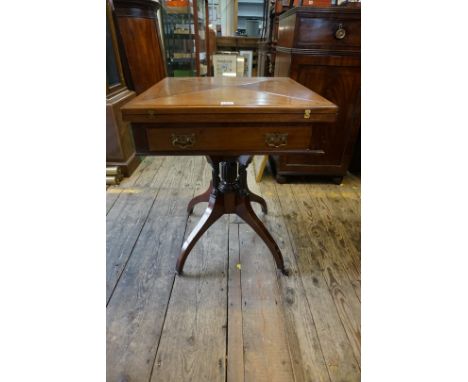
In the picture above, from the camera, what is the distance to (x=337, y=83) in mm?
1417

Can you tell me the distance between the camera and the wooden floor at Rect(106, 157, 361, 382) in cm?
77

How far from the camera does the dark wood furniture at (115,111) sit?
162 cm

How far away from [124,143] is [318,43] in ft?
4.24

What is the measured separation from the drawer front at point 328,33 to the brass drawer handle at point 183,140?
95 centimetres

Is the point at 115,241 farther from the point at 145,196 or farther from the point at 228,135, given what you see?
the point at 228,135

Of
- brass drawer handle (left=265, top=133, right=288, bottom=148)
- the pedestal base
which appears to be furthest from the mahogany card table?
the pedestal base

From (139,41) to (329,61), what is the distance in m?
1.29

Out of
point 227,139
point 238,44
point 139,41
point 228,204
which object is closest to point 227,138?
point 227,139

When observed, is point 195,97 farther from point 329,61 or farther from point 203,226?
point 329,61

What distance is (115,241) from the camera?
122 cm

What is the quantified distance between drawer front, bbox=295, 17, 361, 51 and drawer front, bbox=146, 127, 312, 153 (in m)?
0.83

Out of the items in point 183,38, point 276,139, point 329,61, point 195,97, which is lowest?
point 276,139

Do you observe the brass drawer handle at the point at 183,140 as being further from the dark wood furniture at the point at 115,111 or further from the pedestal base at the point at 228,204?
the dark wood furniture at the point at 115,111
